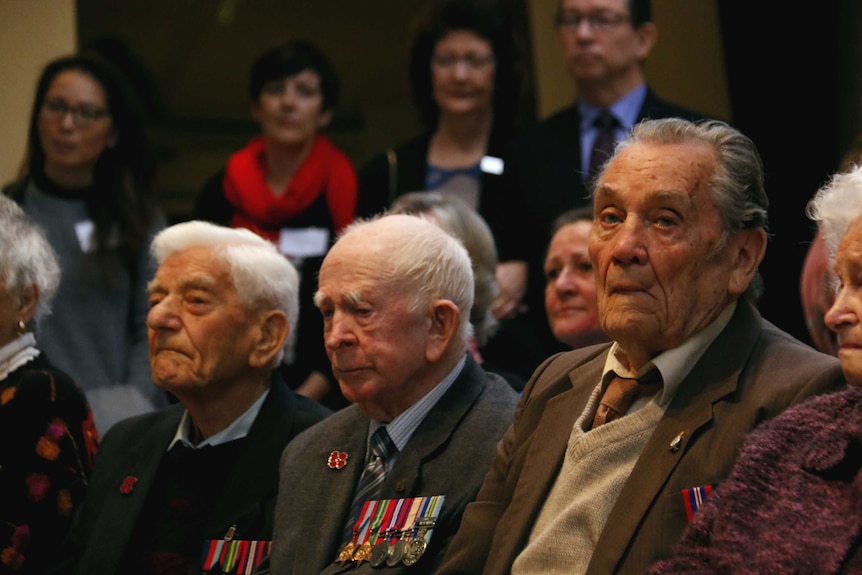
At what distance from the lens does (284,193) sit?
16.0 feet

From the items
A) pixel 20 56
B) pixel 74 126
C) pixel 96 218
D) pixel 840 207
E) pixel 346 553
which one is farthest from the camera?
pixel 20 56

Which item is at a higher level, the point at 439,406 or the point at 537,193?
the point at 537,193

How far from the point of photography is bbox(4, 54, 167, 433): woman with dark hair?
453cm

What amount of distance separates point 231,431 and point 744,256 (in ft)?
5.41

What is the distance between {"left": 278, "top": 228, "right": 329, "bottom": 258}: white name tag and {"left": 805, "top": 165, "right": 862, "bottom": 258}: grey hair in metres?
2.55

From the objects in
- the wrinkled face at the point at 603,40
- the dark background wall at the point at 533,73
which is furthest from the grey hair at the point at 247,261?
the dark background wall at the point at 533,73

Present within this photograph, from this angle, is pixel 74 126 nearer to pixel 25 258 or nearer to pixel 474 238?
pixel 25 258

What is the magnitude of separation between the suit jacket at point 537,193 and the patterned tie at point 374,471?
1.28 metres

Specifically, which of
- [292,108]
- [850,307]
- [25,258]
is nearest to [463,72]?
[292,108]

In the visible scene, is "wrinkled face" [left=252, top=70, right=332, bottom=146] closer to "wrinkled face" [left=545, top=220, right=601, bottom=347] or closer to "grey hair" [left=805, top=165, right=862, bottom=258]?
"wrinkled face" [left=545, top=220, right=601, bottom=347]

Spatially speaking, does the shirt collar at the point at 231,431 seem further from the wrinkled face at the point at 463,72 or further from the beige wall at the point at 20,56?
the beige wall at the point at 20,56

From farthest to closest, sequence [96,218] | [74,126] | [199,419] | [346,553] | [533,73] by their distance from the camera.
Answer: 1. [533,73]
2. [74,126]
3. [96,218]
4. [199,419]
5. [346,553]

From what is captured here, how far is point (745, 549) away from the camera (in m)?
2.13

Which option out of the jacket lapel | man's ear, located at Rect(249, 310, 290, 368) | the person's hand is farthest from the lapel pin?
the person's hand
